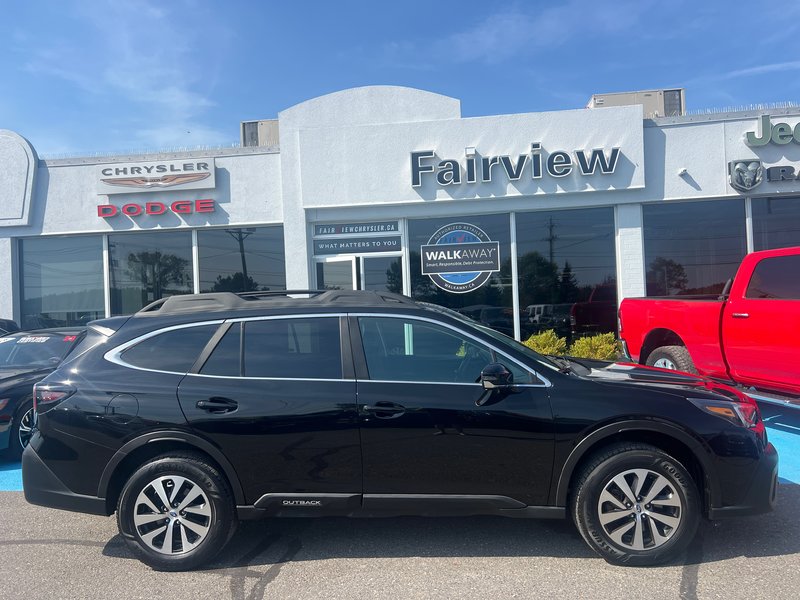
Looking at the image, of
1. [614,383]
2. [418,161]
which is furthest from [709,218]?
[614,383]

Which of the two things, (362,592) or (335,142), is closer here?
(362,592)

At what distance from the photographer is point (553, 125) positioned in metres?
11.2

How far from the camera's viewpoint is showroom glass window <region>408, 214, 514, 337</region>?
38.4 ft

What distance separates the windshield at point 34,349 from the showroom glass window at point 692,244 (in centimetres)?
967

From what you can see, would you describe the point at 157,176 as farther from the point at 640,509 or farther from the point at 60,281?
the point at 640,509

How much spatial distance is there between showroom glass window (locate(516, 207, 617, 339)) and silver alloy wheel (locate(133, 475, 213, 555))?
28.3 ft

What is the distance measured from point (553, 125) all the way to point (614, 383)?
822cm

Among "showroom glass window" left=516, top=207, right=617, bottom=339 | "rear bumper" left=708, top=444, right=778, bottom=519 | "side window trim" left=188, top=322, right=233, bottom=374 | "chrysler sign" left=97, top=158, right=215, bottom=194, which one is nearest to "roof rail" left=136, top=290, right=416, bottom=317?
"side window trim" left=188, top=322, right=233, bottom=374

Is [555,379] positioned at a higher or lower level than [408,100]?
lower

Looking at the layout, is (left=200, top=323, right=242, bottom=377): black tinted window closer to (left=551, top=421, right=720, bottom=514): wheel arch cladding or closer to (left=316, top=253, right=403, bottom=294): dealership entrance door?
(left=551, top=421, right=720, bottom=514): wheel arch cladding

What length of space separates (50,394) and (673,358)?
6.47m

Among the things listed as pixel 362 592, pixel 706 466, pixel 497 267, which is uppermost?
pixel 497 267

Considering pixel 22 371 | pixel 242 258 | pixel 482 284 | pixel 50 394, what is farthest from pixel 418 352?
pixel 242 258

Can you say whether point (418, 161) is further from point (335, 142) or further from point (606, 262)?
point (606, 262)
